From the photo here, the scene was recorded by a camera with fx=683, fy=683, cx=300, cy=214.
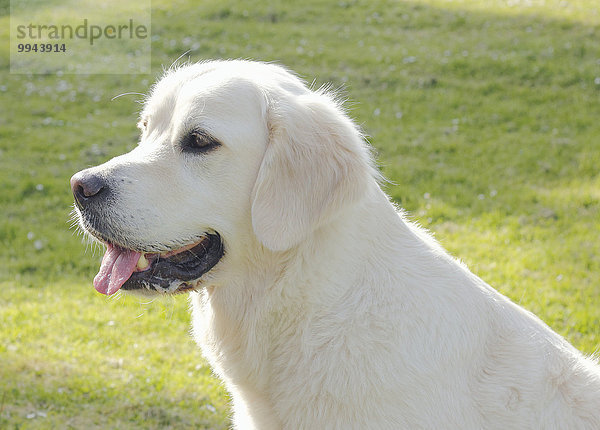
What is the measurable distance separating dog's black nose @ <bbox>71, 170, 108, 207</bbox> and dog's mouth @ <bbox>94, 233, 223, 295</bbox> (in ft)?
0.83

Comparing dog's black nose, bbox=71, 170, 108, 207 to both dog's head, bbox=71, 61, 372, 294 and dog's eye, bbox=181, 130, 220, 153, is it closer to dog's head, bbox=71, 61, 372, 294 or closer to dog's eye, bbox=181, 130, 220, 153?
dog's head, bbox=71, 61, 372, 294

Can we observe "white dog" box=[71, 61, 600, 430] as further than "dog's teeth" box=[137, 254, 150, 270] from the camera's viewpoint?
No

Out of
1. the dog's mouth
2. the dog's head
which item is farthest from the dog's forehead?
the dog's mouth

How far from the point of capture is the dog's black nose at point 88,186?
105 inches

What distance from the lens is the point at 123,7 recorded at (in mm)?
14297

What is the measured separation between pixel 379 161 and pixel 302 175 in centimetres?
576

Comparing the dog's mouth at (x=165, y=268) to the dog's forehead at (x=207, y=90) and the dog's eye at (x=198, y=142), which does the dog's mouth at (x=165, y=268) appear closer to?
the dog's eye at (x=198, y=142)

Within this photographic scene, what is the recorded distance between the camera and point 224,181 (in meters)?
2.73

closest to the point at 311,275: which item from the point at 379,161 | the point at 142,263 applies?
the point at 142,263

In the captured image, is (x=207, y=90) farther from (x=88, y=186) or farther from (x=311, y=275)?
(x=311, y=275)

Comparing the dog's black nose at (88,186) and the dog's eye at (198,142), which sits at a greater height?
the dog's eye at (198,142)

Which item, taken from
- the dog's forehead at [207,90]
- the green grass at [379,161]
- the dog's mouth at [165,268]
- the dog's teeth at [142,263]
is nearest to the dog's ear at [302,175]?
the dog's forehead at [207,90]

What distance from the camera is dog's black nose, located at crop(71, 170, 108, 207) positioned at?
267 cm

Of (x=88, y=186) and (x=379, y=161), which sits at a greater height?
(x=88, y=186)
